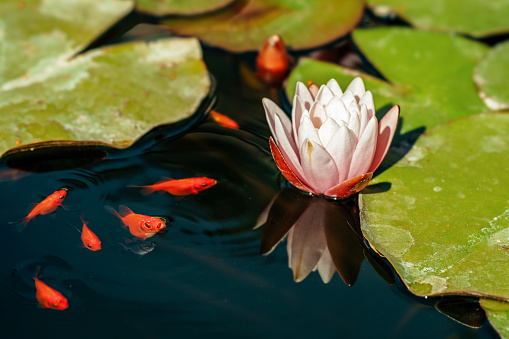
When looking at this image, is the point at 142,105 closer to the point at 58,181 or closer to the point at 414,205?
the point at 58,181

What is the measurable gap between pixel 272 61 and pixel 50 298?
1.84 metres

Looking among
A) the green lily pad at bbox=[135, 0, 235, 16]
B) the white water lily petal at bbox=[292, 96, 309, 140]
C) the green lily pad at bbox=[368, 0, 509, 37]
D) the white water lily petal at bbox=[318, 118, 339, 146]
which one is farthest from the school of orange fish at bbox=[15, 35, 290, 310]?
the green lily pad at bbox=[368, 0, 509, 37]

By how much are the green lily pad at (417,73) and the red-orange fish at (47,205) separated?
136 cm

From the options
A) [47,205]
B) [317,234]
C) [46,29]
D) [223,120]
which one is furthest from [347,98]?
[46,29]

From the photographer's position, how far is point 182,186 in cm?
217

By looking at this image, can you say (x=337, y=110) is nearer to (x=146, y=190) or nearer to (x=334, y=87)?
(x=334, y=87)

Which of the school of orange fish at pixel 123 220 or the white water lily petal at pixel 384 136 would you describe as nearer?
the school of orange fish at pixel 123 220

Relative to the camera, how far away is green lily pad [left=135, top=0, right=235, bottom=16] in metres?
3.22

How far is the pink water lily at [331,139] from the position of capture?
190cm

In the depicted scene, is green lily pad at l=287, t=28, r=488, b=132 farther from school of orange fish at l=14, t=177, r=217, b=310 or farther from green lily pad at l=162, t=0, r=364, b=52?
school of orange fish at l=14, t=177, r=217, b=310

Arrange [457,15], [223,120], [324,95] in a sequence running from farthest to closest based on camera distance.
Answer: [457,15] < [223,120] < [324,95]

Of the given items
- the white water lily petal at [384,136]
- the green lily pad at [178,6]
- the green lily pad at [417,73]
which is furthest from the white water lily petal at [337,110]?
the green lily pad at [178,6]

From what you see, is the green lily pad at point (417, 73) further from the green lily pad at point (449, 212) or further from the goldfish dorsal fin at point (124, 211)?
the goldfish dorsal fin at point (124, 211)

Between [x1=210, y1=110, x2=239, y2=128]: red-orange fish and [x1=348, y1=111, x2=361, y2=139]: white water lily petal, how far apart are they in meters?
0.80
